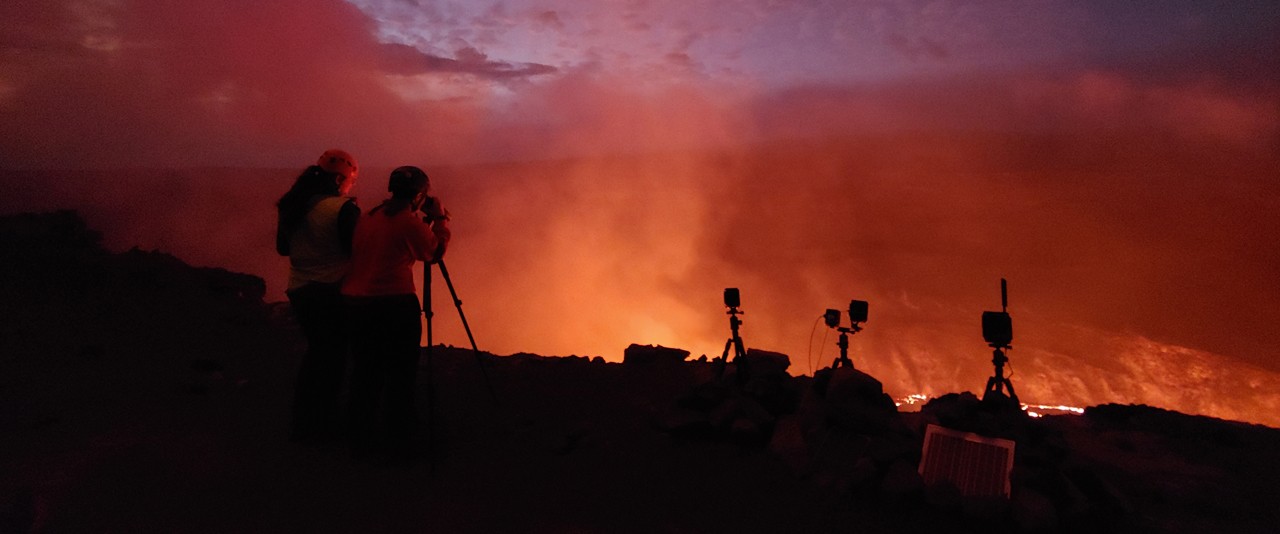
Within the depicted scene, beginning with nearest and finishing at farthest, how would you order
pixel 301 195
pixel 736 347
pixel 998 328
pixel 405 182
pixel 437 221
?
pixel 405 182, pixel 301 195, pixel 437 221, pixel 998 328, pixel 736 347

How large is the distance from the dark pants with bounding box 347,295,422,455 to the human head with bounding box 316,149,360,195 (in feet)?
2.52

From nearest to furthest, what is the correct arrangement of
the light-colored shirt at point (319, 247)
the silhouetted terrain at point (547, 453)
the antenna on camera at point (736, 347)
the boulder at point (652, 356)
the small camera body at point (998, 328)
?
1. the silhouetted terrain at point (547, 453)
2. the light-colored shirt at point (319, 247)
3. the small camera body at point (998, 328)
4. the antenna on camera at point (736, 347)
5. the boulder at point (652, 356)

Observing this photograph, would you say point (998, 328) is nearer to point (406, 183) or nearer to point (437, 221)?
point (437, 221)

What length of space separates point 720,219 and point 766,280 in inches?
118

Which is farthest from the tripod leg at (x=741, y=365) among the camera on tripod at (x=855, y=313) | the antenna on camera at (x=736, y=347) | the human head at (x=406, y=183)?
the human head at (x=406, y=183)

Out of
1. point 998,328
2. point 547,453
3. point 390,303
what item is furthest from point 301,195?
point 998,328

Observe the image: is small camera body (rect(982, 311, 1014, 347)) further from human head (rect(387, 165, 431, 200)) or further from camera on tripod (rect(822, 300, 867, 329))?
human head (rect(387, 165, 431, 200))

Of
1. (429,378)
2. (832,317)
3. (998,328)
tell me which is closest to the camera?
(429,378)

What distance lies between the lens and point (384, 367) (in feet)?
11.4

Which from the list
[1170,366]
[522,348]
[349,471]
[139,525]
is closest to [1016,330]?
[1170,366]

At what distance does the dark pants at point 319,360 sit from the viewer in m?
3.48

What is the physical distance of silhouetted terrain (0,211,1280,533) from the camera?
3230 mm

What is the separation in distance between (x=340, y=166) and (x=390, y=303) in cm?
92

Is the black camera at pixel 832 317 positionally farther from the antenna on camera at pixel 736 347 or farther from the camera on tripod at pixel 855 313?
the antenna on camera at pixel 736 347
